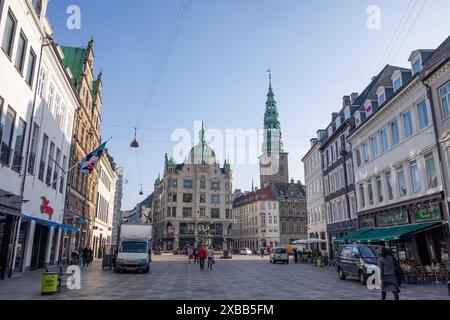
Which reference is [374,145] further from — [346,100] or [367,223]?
[346,100]

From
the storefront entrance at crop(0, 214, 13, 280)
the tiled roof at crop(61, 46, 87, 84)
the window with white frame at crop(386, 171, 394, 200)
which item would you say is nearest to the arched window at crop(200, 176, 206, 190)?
the tiled roof at crop(61, 46, 87, 84)

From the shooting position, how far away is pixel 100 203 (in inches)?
1962

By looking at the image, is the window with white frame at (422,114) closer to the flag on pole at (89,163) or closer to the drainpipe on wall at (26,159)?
the flag on pole at (89,163)

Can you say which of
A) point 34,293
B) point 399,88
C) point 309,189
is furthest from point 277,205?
point 34,293

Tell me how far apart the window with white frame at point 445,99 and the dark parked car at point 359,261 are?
836 centimetres

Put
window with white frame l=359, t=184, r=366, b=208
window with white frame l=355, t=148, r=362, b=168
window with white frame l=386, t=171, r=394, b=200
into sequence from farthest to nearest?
window with white frame l=355, t=148, r=362, b=168, window with white frame l=359, t=184, r=366, b=208, window with white frame l=386, t=171, r=394, b=200

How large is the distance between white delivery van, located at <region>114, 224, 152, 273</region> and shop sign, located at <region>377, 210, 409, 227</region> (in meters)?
17.8

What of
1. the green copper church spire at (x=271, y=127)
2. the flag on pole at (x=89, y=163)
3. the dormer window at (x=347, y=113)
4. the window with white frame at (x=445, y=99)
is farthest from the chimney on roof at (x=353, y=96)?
the green copper church spire at (x=271, y=127)

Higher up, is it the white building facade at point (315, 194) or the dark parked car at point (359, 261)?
the white building facade at point (315, 194)

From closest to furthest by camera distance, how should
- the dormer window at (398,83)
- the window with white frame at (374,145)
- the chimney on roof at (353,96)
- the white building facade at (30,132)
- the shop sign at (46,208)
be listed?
the white building facade at (30,132)
the shop sign at (46,208)
the dormer window at (398,83)
the window with white frame at (374,145)
the chimney on roof at (353,96)

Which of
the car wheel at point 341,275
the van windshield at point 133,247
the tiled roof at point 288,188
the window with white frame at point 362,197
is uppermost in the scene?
the tiled roof at point 288,188

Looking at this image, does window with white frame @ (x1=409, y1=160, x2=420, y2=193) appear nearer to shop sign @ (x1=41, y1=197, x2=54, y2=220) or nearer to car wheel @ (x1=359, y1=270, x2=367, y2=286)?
car wheel @ (x1=359, y1=270, x2=367, y2=286)

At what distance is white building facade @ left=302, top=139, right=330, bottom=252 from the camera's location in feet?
141

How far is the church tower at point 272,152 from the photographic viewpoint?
109438mm
